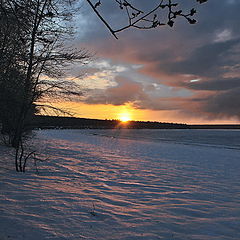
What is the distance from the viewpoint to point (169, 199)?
18.3 feet

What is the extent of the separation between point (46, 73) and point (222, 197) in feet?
32.8

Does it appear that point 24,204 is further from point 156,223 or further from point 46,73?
point 46,73

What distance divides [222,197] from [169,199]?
1655 millimetres

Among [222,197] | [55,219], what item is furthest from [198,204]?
[55,219]

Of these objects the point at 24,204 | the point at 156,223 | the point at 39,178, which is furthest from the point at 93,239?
the point at 39,178

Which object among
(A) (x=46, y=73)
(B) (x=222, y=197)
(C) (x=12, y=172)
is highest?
(A) (x=46, y=73)

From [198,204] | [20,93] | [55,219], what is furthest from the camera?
[20,93]

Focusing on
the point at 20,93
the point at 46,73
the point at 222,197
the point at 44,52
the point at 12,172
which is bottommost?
the point at 222,197

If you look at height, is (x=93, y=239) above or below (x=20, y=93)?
below

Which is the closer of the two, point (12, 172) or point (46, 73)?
point (12, 172)

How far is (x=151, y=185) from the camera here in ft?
22.5

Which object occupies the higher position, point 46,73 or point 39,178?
point 46,73

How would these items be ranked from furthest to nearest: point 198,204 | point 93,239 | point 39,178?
point 39,178, point 198,204, point 93,239

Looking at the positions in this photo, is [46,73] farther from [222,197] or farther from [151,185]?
[222,197]
